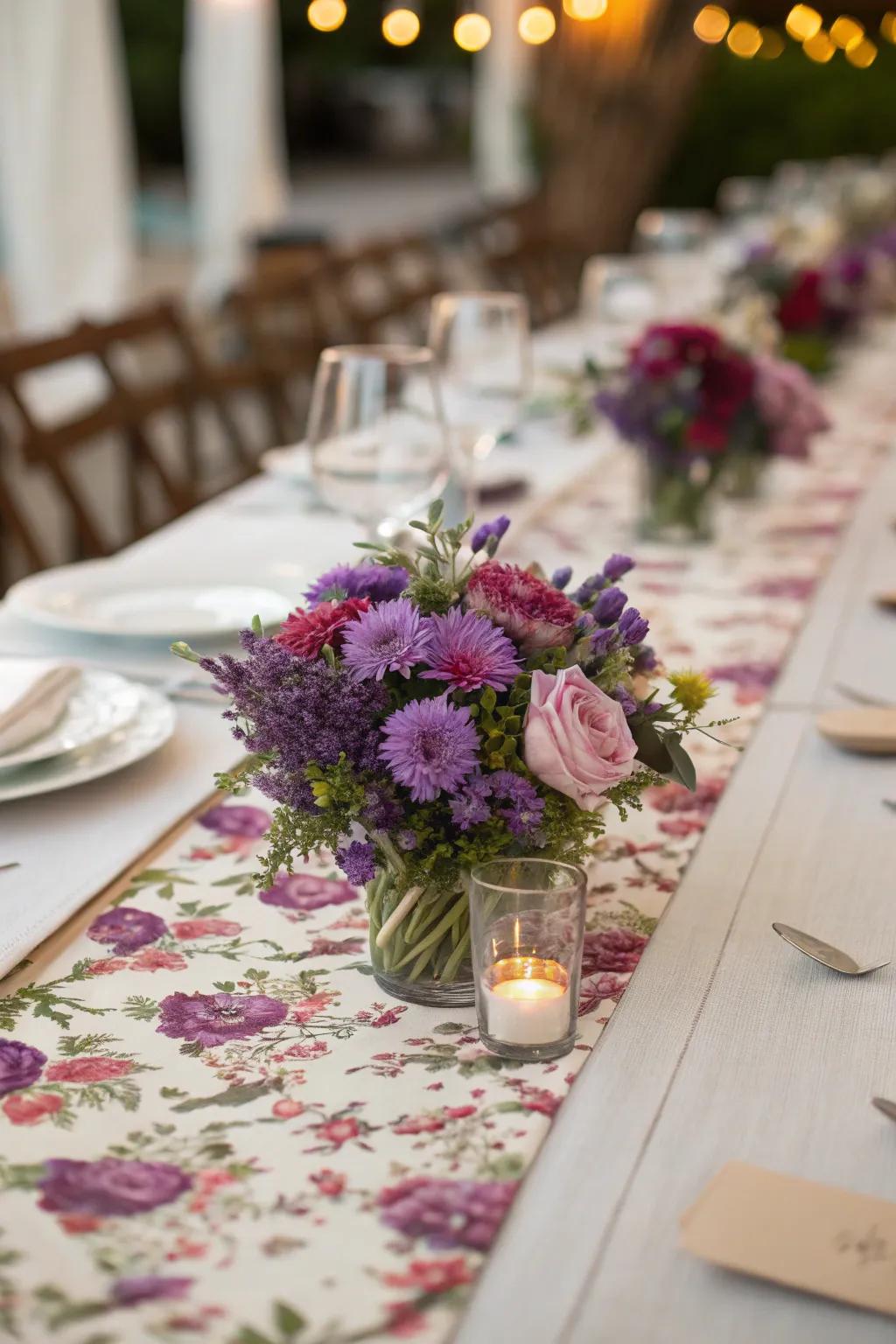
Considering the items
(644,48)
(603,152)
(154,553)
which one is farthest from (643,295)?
(644,48)

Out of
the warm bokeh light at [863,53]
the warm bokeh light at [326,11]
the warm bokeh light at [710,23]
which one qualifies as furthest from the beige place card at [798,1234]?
the warm bokeh light at [863,53]

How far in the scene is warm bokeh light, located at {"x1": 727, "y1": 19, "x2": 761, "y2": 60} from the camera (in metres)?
10.9

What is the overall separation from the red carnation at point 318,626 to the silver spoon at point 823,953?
0.32 meters

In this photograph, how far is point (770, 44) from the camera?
1132cm

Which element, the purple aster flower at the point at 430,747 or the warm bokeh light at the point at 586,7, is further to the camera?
the warm bokeh light at the point at 586,7

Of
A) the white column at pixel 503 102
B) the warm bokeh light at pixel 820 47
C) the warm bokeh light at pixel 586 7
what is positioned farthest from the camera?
the warm bokeh light at pixel 820 47

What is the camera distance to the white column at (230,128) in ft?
17.2

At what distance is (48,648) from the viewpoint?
4.60 feet

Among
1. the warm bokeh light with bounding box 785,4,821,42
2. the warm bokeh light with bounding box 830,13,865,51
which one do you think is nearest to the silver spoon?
the warm bokeh light with bounding box 785,4,821,42

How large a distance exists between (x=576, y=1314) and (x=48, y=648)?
94 cm

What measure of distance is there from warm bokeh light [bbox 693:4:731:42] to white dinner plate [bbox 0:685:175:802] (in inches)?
373

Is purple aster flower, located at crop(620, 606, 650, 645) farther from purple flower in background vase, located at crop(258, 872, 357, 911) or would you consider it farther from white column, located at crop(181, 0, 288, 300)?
white column, located at crop(181, 0, 288, 300)

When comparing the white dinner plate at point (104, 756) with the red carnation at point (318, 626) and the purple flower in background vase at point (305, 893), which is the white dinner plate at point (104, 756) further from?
the red carnation at point (318, 626)

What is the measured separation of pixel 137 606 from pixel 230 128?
4.28 metres
